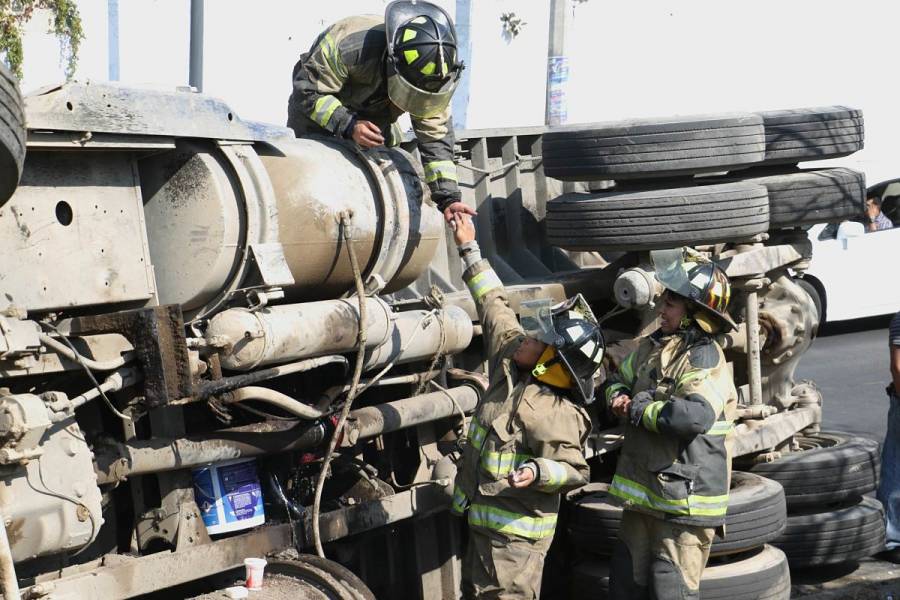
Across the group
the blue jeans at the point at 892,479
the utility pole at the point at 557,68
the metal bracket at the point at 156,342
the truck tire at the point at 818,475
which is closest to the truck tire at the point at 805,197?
the blue jeans at the point at 892,479

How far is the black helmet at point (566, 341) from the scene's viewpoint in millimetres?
4988

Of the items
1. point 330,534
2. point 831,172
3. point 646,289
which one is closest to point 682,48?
point 831,172

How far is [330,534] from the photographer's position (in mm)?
4973

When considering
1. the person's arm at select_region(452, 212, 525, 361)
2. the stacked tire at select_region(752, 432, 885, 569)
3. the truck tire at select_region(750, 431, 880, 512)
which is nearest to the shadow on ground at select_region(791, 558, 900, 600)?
the stacked tire at select_region(752, 432, 885, 569)

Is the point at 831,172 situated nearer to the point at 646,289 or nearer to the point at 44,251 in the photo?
the point at 646,289

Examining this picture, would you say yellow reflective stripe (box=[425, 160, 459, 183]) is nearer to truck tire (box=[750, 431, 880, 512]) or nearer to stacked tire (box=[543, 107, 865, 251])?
stacked tire (box=[543, 107, 865, 251])

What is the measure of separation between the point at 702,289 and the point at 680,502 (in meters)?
0.85

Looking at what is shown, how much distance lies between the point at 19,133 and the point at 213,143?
1.14m

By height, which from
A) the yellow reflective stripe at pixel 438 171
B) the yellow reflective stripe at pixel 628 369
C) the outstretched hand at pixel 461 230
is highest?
the yellow reflective stripe at pixel 438 171

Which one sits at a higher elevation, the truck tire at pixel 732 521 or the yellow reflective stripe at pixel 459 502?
the yellow reflective stripe at pixel 459 502

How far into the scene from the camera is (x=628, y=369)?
5.51 meters

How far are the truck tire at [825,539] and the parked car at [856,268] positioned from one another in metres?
6.93

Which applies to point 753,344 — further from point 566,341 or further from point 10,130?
point 10,130

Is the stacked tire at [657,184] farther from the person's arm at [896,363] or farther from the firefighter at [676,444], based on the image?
the person's arm at [896,363]
